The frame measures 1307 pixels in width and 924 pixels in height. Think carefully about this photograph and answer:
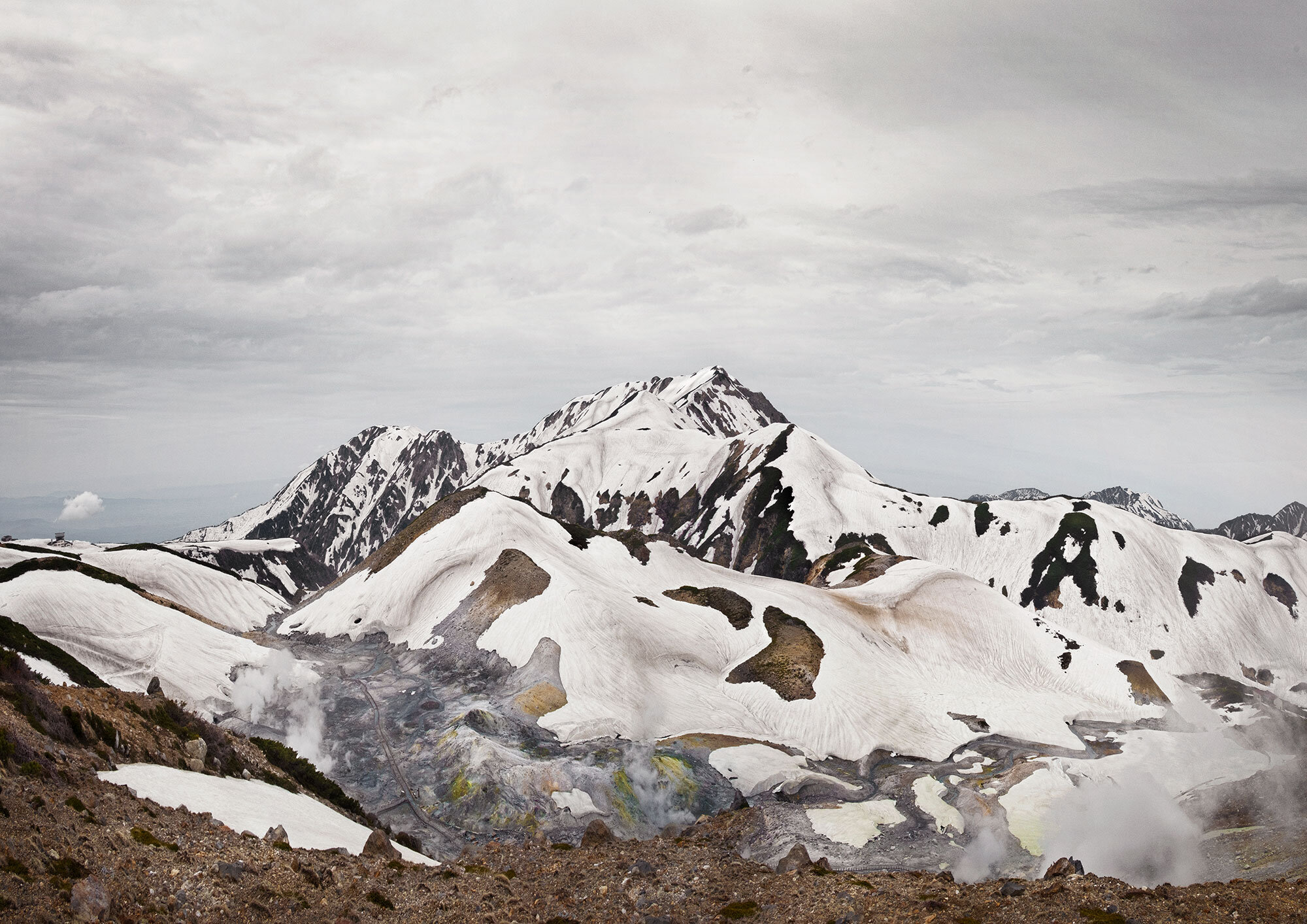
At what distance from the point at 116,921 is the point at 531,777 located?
4426cm

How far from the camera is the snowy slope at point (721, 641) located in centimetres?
8206

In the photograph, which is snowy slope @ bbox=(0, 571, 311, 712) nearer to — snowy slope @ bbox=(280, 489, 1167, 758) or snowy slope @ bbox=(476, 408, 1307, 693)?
snowy slope @ bbox=(280, 489, 1167, 758)

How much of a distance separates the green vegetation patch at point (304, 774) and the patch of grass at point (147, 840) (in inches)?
936

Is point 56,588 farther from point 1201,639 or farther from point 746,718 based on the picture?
point 1201,639

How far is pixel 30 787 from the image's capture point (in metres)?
20.8

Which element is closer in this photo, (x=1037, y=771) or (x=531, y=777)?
(x=531, y=777)

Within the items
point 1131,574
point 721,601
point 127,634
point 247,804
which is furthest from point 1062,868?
point 1131,574

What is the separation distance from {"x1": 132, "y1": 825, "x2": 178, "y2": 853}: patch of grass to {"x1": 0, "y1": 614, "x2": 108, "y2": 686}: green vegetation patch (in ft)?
135

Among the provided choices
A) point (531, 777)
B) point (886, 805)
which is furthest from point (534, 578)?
point (886, 805)

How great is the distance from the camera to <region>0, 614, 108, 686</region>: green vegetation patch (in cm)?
5375

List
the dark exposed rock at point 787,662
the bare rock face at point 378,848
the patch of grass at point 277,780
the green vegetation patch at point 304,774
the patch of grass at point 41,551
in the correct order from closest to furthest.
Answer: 1. the bare rock face at point 378,848
2. the patch of grass at point 277,780
3. the green vegetation patch at point 304,774
4. the dark exposed rock at point 787,662
5. the patch of grass at point 41,551

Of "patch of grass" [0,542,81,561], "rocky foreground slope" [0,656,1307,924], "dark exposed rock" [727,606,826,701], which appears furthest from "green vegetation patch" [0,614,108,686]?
"patch of grass" [0,542,81,561]

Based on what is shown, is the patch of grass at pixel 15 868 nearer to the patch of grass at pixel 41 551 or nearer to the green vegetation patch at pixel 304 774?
the green vegetation patch at pixel 304 774

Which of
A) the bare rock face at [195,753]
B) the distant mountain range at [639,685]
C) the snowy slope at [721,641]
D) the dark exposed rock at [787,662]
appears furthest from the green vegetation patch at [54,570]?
the dark exposed rock at [787,662]
